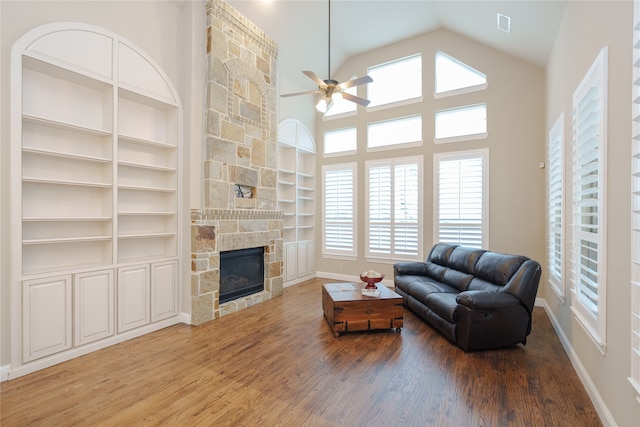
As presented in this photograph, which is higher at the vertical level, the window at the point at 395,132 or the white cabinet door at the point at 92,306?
the window at the point at 395,132

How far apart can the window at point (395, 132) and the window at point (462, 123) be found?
384 mm

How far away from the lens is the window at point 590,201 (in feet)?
6.91

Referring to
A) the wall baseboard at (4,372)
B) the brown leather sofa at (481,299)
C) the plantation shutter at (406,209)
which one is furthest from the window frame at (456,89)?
the wall baseboard at (4,372)

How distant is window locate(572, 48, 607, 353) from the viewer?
211 centimetres

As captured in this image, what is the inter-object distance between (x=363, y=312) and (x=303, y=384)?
128cm

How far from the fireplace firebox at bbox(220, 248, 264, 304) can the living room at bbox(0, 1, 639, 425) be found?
56cm

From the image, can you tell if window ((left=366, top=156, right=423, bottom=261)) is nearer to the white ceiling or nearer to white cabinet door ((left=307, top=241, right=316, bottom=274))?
white cabinet door ((left=307, top=241, right=316, bottom=274))

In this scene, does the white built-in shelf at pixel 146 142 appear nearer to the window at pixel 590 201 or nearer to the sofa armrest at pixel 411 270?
the sofa armrest at pixel 411 270

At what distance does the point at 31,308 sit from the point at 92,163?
1.56 m

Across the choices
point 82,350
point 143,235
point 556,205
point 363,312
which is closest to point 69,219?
point 143,235

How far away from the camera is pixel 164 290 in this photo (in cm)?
391

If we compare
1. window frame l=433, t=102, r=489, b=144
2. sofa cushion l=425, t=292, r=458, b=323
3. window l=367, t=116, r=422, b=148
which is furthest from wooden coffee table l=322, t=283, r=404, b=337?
window l=367, t=116, r=422, b=148

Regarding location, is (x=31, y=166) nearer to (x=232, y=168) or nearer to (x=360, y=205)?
(x=232, y=168)

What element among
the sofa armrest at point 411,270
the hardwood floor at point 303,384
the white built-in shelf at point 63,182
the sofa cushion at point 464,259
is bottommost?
the hardwood floor at point 303,384
